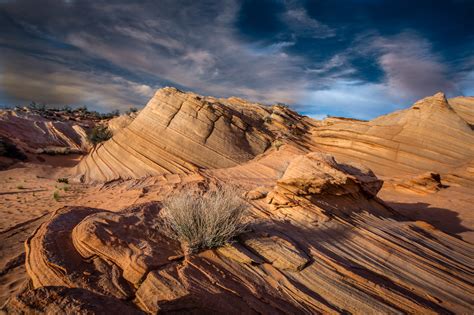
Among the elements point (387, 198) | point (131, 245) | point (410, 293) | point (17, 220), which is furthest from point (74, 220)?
point (387, 198)

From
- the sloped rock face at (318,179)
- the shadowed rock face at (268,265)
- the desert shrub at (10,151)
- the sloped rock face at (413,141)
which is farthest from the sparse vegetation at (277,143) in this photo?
the desert shrub at (10,151)

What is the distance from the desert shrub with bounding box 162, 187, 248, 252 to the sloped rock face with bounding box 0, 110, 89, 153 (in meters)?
23.2

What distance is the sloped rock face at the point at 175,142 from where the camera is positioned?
13.0 meters

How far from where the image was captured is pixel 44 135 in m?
28.0

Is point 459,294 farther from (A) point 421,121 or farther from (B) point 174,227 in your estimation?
(A) point 421,121

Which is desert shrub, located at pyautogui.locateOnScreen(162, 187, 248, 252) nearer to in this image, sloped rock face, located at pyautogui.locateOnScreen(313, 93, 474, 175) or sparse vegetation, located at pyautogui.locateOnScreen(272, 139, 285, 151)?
sparse vegetation, located at pyautogui.locateOnScreen(272, 139, 285, 151)

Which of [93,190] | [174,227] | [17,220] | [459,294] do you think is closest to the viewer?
[459,294]

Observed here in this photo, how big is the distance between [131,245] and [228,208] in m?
1.59

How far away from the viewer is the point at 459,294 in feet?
12.9

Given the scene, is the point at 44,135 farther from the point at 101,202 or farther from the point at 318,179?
the point at 318,179

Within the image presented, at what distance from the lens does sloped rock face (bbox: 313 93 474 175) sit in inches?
550

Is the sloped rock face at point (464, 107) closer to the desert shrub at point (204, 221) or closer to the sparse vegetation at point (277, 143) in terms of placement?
the sparse vegetation at point (277, 143)

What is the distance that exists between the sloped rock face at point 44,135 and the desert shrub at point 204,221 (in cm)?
2322

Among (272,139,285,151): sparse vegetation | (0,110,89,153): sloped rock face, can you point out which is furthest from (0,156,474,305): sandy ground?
(0,110,89,153): sloped rock face
